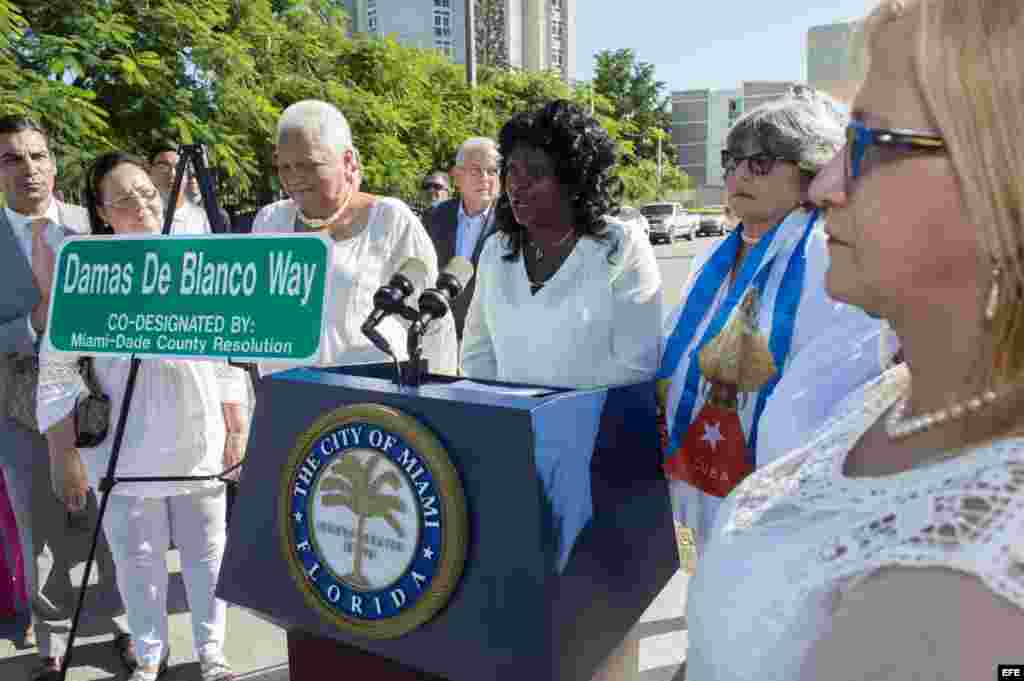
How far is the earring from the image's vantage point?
685 millimetres

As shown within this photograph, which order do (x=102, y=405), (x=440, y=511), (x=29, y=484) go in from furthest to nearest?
(x=29, y=484) → (x=102, y=405) → (x=440, y=511)

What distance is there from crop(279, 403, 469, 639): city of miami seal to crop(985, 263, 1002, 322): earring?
721 mm

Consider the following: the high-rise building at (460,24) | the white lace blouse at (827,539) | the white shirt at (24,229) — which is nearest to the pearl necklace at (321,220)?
the white shirt at (24,229)

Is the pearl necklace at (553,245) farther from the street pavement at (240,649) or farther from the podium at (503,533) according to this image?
the street pavement at (240,649)

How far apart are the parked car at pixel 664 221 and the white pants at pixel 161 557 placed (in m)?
26.1

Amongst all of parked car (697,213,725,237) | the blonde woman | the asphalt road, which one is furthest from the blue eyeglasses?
parked car (697,213,725,237)

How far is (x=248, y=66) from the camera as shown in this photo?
7738 mm

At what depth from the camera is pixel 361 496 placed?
1229 mm

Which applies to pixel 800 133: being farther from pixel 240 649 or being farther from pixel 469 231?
pixel 469 231

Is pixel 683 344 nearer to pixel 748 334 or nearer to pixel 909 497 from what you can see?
pixel 748 334

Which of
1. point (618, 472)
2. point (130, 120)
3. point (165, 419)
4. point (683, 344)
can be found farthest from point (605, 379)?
point (130, 120)

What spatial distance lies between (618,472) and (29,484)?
2.71m

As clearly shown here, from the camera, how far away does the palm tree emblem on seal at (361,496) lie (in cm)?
120

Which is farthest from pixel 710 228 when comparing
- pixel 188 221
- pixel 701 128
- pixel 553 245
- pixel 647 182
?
pixel 701 128
